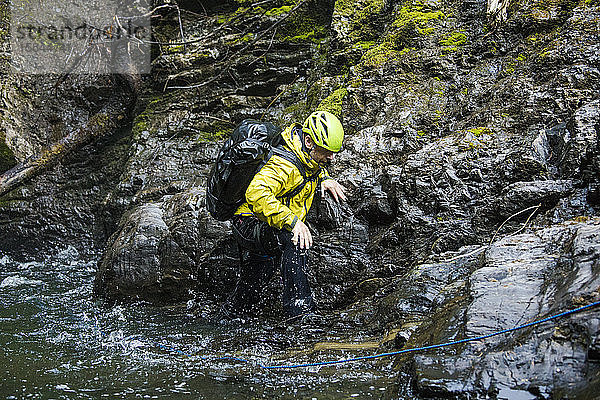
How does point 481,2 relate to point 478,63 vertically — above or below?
above

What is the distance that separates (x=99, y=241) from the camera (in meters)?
9.95

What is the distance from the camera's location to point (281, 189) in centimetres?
534

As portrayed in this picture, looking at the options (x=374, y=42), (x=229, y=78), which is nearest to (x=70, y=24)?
(x=229, y=78)

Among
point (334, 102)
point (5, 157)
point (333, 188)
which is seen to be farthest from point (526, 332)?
point (5, 157)

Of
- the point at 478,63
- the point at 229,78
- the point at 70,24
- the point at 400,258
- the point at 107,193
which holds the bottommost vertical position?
the point at 400,258

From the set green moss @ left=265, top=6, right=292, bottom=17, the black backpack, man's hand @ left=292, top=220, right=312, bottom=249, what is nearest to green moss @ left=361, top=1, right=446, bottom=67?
green moss @ left=265, top=6, right=292, bottom=17

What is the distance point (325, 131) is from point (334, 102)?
2770 mm

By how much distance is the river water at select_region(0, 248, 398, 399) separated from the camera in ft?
11.6

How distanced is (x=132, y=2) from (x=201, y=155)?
458 cm

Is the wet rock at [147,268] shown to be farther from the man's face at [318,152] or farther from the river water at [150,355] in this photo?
the man's face at [318,152]

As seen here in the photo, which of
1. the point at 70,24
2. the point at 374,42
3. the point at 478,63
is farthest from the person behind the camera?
the point at 70,24

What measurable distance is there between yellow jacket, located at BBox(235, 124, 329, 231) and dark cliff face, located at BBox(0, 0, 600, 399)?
0.88 m

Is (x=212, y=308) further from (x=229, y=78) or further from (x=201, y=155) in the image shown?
(x=229, y=78)

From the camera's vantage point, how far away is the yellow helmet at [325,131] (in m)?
5.36
